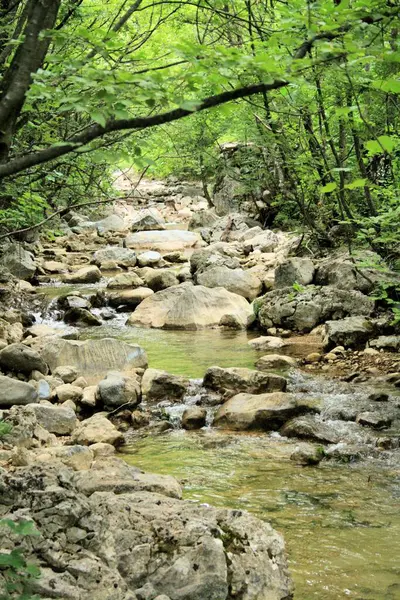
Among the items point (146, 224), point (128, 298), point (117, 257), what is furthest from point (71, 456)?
point (146, 224)

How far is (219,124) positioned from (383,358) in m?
10.8

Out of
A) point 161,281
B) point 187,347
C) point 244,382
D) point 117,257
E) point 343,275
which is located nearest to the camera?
point 244,382

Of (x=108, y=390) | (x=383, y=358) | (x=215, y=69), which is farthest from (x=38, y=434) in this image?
(x=383, y=358)

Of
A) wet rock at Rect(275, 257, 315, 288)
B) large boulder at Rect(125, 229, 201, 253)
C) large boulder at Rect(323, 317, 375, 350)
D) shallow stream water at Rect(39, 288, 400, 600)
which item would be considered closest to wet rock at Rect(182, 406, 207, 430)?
shallow stream water at Rect(39, 288, 400, 600)

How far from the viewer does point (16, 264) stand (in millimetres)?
17891

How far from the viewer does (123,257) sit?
21.3m

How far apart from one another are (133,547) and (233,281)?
1306 cm

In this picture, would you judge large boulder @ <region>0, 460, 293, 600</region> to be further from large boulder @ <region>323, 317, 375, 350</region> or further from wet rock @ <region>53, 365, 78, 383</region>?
large boulder @ <region>323, 317, 375, 350</region>

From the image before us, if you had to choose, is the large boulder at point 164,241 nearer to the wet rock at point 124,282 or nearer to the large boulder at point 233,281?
the wet rock at point 124,282

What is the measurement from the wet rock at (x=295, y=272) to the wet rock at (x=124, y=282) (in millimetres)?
4828

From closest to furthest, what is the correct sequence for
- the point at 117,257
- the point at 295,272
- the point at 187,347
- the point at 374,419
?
the point at 374,419, the point at 187,347, the point at 295,272, the point at 117,257

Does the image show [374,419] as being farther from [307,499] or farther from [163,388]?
[163,388]

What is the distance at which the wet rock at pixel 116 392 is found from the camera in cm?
822

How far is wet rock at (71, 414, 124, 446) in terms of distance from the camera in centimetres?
698
